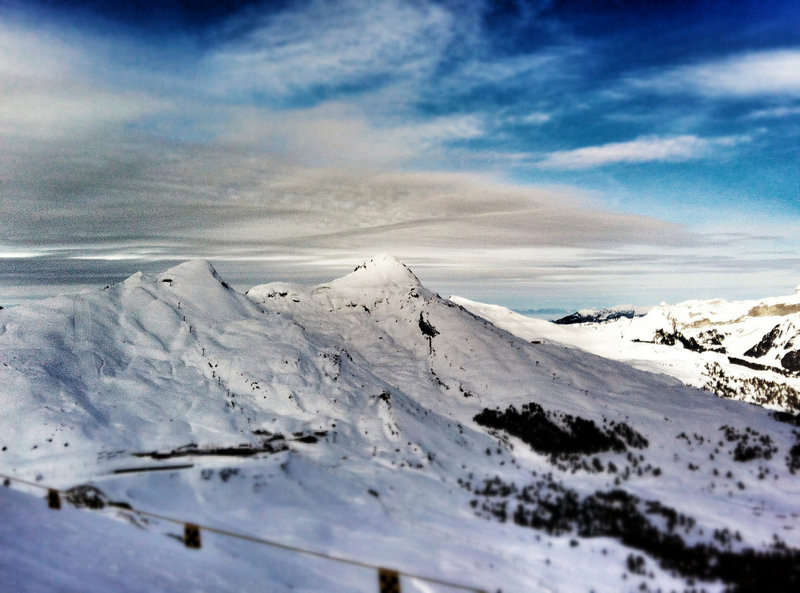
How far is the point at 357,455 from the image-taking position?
32.9m

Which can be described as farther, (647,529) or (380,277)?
(380,277)

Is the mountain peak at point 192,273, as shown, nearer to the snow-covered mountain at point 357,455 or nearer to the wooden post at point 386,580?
the snow-covered mountain at point 357,455

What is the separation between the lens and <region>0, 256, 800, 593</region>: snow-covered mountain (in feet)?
57.5

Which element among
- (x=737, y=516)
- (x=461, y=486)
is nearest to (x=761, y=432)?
(x=737, y=516)

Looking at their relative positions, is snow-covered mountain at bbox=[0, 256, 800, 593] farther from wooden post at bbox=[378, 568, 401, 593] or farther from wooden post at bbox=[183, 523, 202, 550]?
wooden post at bbox=[378, 568, 401, 593]

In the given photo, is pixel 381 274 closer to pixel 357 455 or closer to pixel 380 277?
pixel 380 277

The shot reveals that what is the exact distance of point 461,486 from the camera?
30000mm

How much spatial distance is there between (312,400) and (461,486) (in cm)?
1452

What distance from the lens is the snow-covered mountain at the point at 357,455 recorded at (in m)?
17.5

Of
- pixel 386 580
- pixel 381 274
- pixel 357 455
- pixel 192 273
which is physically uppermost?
pixel 192 273

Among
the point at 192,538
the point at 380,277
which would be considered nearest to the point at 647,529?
the point at 192,538

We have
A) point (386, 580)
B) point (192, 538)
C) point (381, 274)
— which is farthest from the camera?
point (381, 274)

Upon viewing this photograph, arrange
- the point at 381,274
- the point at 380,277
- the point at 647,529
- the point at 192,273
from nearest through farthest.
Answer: the point at 647,529 → the point at 192,273 → the point at 380,277 → the point at 381,274

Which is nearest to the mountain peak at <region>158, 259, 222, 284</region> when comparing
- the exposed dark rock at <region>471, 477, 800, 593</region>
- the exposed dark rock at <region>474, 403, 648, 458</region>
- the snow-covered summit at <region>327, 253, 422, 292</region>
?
the snow-covered summit at <region>327, 253, 422, 292</region>
